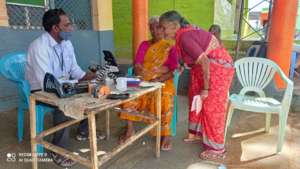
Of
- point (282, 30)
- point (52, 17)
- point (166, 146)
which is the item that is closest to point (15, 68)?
point (52, 17)

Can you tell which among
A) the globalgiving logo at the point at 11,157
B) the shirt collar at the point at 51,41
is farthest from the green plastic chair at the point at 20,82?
the shirt collar at the point at 51,41

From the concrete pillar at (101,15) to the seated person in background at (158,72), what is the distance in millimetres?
2646

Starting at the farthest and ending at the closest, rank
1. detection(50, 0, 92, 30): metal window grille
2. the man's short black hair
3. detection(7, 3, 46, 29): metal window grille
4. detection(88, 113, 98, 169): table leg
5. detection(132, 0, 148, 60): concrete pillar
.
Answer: detection(132, 0, 148, 60): concrete pillar < detection(50, 0, 92, 30): metal window grille < detection(7, 3, 46, 29): metal window grille < the man's short black hair < detection(88, 113, 98, 169): table leg

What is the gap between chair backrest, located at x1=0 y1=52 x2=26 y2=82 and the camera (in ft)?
7.98

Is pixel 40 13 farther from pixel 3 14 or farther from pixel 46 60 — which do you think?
pixel 46 60

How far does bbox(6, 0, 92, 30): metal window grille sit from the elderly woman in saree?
2.67 meters

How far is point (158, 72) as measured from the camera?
246 cm

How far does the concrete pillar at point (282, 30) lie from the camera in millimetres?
3422

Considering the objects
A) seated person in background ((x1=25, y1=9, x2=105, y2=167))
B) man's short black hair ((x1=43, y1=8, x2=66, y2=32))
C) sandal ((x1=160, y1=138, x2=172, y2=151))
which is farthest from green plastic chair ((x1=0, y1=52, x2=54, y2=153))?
sandal ((x1=160, y1=138, x2=172, y2=151))

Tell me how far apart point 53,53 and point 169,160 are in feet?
4.75

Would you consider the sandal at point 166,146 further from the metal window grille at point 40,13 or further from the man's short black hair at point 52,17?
the metal window grille at point 40,13

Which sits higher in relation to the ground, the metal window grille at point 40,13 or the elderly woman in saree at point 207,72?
the metal window grille at point 40,13

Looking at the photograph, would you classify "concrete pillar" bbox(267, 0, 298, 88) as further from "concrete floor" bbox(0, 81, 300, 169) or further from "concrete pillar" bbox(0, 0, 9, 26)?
"concrete pillar" bbox(0, 0, 9, 26)

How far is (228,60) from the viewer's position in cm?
223
